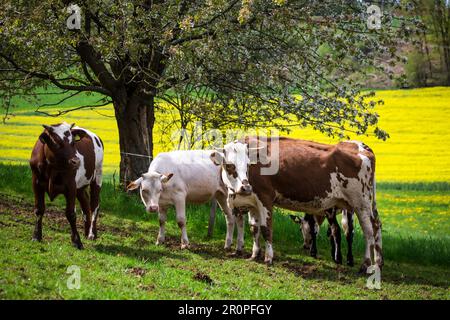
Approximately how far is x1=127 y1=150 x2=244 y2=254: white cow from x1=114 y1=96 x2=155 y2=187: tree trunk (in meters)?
4.18

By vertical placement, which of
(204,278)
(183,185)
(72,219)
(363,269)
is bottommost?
(363,269)

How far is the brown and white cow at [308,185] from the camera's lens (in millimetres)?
14086

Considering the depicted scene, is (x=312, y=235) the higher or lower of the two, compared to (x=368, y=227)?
lower

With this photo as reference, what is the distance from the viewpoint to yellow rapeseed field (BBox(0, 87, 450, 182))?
3247cm

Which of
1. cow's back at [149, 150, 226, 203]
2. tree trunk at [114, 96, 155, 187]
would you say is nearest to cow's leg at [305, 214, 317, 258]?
cow's back at [149, 150, 226, 203]

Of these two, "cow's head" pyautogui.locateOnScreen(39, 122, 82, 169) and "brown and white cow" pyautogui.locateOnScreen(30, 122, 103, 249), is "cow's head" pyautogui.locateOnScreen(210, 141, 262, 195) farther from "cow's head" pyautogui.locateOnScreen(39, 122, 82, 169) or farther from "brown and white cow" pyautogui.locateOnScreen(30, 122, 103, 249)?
"cow's head" pyautogui.locateOnScreen(39, 122, 82, 169)

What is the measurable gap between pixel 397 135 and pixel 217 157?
88.1 feet

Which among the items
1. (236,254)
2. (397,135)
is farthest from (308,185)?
(397,135)

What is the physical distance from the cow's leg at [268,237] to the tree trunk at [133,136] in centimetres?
639

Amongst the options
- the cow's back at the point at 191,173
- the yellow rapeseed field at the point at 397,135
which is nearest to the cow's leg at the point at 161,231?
the cow's back at the point at 191,173

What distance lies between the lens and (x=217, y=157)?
47.3ft

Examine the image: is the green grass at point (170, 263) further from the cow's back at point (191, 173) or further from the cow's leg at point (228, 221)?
the cow's back at point (191, 173)

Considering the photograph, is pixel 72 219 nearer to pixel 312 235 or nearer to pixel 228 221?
pixel 228 221

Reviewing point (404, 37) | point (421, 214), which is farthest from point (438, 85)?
point (404, 37)
